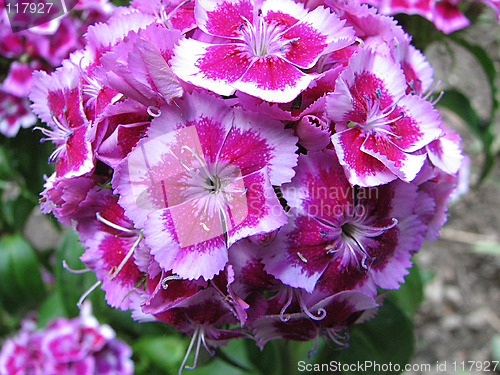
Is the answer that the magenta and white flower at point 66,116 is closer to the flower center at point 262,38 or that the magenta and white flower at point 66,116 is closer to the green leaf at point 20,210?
the flower center at point 262,38

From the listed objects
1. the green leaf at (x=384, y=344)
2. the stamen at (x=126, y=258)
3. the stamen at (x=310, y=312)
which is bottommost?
the green leaf at (x=384, y=344)

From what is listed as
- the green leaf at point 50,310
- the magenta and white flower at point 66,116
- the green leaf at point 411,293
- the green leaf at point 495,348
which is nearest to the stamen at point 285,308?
the magenta and white flower at point 66,116

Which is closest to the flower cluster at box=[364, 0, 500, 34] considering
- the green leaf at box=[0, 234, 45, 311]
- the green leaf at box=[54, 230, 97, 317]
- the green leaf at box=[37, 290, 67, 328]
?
the green leaf at box=[54, 230, 97, 317]

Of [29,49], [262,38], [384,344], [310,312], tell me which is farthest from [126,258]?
[29,49]

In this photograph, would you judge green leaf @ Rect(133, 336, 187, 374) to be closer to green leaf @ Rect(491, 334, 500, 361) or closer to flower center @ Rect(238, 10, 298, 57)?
flower center @ Rect(238, 10, 298, 57)

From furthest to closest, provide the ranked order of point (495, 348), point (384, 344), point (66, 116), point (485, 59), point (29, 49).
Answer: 1. point (495, 348)
2. point (485, 59)
3. point (29, 49)
4. point (384, 344)
5. point (66, 116)

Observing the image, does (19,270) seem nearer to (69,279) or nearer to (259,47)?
(69,279)

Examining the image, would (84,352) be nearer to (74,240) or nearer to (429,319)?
(74,240)
